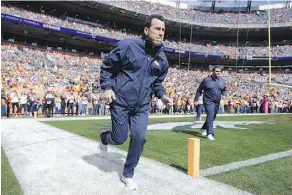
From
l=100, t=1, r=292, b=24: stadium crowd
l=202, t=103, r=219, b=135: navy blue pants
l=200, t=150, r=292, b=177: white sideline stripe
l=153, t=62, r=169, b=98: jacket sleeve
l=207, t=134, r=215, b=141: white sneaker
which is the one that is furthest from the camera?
l=100, t=1, r=292, b=24: stadium crowd

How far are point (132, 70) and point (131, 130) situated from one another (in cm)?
73

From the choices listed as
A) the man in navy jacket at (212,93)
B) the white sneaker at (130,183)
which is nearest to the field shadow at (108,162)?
the white sneaker at (130,183)

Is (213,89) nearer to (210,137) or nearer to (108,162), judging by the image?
(210,137)

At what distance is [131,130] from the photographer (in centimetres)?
369

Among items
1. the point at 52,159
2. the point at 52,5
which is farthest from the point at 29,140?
the point at 52,5

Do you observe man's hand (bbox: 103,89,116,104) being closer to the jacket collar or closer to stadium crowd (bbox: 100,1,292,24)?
the jacket collar

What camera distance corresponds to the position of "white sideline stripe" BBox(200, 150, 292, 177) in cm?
430

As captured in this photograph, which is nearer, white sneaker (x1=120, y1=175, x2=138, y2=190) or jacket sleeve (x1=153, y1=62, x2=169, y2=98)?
white sneaker (x1=120, y1=175, x2=138, y2=190)

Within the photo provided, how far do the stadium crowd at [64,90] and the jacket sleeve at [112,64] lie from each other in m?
10.4

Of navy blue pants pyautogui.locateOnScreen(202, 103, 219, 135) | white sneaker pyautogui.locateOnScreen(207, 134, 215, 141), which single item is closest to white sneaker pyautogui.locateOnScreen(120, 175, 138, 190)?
white sneaker pyautogui.locateOnScreen(207, 134, 215, 141)

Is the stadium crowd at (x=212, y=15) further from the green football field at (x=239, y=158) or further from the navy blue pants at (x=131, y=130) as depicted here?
the navy blue pants at (x=131, y=130)

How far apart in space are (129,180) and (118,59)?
144cm

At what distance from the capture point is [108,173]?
4109 millimetres

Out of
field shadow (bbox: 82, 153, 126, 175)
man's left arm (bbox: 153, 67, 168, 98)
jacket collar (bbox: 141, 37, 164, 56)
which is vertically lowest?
field shadow (bbox: 82, 153, 126, 175)
